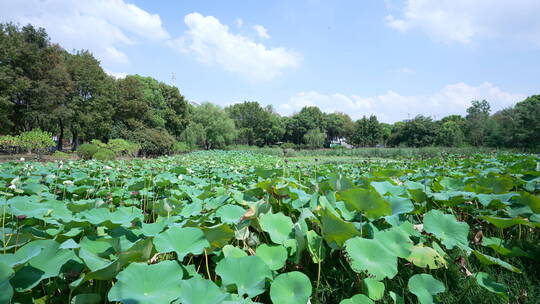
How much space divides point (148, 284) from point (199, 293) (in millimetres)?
172

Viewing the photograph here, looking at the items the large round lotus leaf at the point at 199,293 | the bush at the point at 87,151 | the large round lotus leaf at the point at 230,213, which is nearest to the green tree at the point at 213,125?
the bush at the point at 87,151

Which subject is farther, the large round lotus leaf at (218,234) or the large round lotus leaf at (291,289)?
the large round lotus leaf at (218,234)

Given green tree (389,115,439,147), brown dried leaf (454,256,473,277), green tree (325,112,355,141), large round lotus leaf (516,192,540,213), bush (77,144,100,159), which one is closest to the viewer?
brown dried leaf (454,256,473,277)

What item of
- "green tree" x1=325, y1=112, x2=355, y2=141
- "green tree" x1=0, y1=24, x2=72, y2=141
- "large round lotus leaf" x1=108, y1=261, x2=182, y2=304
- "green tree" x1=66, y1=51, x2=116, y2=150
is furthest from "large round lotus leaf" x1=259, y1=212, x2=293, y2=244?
"green tree" x1=325, y1=112, x2=355, y2=141

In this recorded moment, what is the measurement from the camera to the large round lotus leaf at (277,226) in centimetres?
111

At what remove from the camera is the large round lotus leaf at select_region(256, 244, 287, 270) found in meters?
1.00

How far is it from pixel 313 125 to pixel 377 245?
52.7m

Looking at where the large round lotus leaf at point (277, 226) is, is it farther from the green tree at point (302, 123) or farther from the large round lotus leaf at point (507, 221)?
the green tree at point (302, 123)

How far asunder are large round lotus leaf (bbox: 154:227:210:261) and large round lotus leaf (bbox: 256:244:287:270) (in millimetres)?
224

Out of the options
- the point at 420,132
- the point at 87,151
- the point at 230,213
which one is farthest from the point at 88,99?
the point at 420,132

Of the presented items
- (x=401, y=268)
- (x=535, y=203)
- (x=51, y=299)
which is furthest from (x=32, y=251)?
(x=535, y=203)

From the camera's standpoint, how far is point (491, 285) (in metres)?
A: 0.96

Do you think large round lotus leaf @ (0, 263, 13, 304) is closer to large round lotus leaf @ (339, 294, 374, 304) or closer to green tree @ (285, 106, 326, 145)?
large round lotus leaf @ (339, 294, 374, 304)

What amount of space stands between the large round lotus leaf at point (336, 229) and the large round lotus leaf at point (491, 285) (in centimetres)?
47
